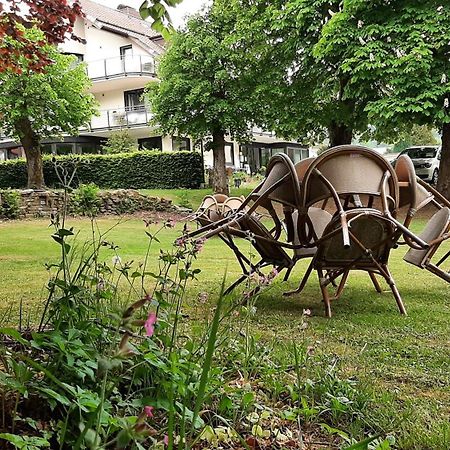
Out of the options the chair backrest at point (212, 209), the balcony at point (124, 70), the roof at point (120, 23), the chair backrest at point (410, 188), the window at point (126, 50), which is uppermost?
the roof at point (120, 23)

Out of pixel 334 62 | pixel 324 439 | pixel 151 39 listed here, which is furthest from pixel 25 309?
pixel 151 39

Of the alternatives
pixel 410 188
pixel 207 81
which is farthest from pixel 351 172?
pixel 207 81

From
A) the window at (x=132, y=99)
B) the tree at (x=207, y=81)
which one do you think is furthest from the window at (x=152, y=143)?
the tree at (x=207, y=81)

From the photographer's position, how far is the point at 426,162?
17125 millimetres

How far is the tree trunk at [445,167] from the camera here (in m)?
11.9

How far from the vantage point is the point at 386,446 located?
1.22m

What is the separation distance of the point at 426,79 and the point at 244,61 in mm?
6091

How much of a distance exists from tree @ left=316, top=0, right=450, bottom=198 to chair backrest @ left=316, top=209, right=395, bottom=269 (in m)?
8.29

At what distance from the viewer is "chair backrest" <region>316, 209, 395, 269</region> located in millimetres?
3016

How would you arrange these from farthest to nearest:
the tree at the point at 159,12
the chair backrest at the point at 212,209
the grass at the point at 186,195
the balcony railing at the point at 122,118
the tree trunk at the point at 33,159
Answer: the balcony railing at the point at 122,118, the tree trunk at the point at 33,159, the grass at the point at 186,195, the chair backrest at the point at 212,209, the tree at the point at 159,12

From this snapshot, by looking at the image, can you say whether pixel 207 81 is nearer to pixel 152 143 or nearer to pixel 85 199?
pixel 152 143

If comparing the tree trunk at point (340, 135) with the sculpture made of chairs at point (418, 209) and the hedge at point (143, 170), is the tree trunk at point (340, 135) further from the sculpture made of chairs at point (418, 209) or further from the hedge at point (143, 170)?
the sculpture made of chairs at point (418, 209)

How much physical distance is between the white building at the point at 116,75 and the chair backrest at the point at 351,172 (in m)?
20.9

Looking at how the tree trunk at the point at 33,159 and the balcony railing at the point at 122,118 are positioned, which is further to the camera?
the balcony railing at the point at 122,118
